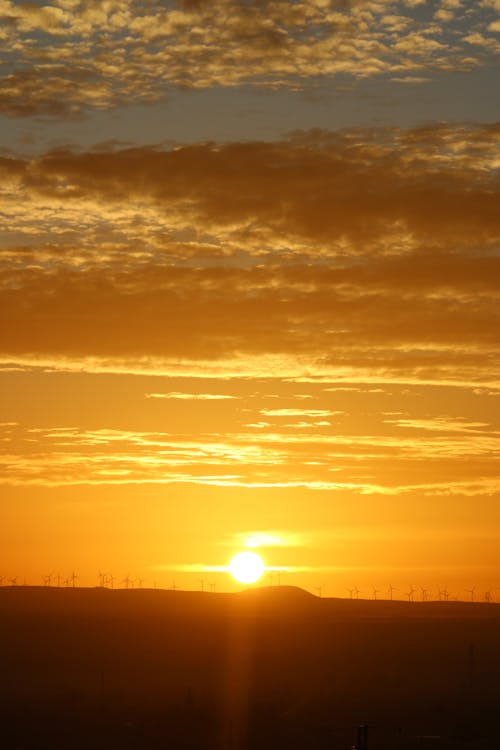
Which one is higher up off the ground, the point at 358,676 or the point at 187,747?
the point at 358,676

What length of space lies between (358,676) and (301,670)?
45.5 ft

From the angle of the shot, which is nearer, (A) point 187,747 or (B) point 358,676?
(A) point 187,747

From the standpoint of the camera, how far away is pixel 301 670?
648ft

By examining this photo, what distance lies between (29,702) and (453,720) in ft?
193

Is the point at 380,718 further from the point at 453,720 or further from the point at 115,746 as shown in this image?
the point at 115,746

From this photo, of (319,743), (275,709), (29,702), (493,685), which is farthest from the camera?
(493,685)

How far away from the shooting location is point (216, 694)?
566 feet

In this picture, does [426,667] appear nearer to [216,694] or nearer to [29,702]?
[216,694]

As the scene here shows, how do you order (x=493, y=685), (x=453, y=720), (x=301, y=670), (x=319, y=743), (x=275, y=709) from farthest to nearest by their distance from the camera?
(x=301, y=670) < (x=493, y=685) < (x=275, y=709) < (x=453, y=720) < (x=319, y=743)

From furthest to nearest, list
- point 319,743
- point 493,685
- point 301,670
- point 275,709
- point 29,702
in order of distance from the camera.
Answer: point 301,670 → point 493,685 → point 29,702 → point 275,709 → point 319,743

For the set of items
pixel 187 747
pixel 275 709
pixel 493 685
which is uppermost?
pixel 493 685

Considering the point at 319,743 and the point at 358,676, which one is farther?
the point at 358,676

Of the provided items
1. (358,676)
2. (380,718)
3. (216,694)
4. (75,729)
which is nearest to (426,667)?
(358,676)

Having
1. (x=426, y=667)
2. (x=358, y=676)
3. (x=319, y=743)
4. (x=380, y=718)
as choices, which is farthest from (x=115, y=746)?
(x=426, y=667)
